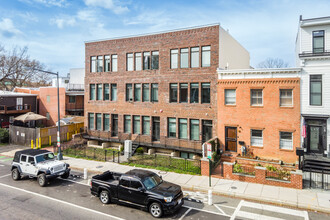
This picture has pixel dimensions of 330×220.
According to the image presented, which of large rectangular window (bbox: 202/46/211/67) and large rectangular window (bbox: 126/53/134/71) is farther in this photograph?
large rectangular window (bbox: 126/53/134/71)

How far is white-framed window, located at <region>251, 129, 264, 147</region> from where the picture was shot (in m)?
19.2

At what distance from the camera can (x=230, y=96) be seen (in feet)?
66.8

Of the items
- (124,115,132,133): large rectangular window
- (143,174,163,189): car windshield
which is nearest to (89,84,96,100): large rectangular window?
(124,115,132,133): large rectangular window

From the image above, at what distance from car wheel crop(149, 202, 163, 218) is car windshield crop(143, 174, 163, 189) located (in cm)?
92

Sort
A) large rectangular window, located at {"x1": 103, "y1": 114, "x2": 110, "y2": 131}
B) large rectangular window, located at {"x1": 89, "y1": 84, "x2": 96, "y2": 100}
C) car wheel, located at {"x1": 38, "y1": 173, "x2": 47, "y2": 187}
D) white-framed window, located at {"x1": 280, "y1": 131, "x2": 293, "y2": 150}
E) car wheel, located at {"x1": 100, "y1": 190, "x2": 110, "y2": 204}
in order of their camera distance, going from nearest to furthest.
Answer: car wheel, located at {"x1": 100, "y1": 190, "x2": 110, "y2": 204}, car wheel, located at {"x1": 38, "y1": 173, "x2": 47, "y2": 187}, white-framed window, located at {"x1": 280, "y1": 131, "x2": 293, "y2": 150}, large rectangular window, located at {"x1": 103, "y1": 114, "x2": 110, "y2": 131}, large rectangular window, located at {"x1": 89, "y1": 84, "x2": 96, "y2": 100}

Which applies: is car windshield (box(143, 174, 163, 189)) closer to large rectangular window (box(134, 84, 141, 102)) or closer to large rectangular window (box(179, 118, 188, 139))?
large rectangular window (box(179, 118, 188, 139))

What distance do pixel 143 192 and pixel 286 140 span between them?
42.2ft

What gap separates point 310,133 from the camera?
57.4 ft

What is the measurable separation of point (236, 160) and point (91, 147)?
16.3 metres

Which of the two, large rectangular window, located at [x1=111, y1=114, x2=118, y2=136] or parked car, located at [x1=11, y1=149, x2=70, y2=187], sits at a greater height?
large rectangular window, located at [x1=111, y1=114, x2=118, y2=136]

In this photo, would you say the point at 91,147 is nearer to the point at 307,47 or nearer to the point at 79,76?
the point at 79,76

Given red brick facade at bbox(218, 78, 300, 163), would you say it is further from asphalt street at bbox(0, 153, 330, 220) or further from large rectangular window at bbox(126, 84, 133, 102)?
large rectangular window at bbox(126, 84, 133, 102)

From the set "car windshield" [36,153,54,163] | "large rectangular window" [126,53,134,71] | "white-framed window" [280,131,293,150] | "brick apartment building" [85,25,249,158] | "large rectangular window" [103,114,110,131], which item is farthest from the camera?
"large rectangular window" [103,114,110,131]

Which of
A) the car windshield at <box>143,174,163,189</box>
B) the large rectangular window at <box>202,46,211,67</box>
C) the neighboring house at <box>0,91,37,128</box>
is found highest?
the large rectangular window at <box>202,46,211,67</box>
